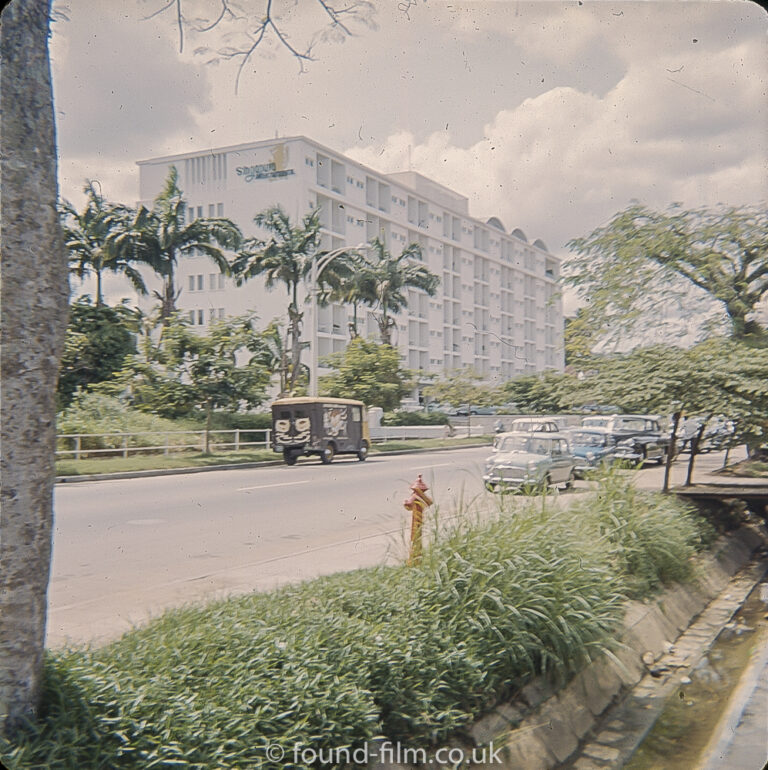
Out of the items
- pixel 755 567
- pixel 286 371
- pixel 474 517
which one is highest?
pixel 286 371

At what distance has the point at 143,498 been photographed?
7.70 meters

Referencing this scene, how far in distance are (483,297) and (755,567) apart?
19.5ft

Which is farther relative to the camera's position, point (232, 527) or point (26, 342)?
point (232, 527)

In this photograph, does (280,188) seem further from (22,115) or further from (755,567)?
(755,567)

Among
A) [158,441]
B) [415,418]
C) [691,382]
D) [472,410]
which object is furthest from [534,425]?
[158,441]

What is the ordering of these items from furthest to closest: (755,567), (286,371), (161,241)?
1. (755,567)
2. (286,371)
3. (161,241)

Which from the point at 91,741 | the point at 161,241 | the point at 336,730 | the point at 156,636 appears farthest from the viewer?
the point at 161,241

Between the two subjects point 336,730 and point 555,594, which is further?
point 555,594

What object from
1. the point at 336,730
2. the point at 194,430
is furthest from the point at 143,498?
the point at 336,730

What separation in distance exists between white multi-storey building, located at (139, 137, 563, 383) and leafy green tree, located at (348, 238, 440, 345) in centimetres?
7

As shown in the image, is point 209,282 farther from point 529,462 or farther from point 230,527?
point 529,462

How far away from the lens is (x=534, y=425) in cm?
1098

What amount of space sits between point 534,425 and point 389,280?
219 inches

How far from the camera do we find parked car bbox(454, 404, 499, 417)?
7359 millimetres
